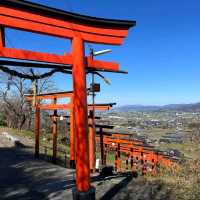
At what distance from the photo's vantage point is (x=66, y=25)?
7539 mm

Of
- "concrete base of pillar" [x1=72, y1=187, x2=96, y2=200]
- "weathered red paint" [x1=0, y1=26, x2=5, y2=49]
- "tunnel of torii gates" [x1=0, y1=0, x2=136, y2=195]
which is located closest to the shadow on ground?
"concrete base of pillar" [x1=72, y1=187, x2=96, y2=200]

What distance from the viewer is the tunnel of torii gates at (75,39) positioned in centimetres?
683

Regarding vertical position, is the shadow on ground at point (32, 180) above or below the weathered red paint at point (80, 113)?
below

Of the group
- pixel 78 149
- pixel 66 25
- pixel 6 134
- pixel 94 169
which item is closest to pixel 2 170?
pixel 94 169

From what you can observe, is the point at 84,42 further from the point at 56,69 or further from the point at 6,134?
the point at 6,134

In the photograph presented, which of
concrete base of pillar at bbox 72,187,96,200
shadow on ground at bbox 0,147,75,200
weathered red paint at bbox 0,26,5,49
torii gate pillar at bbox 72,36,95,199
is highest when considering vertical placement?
weathered red paint at bbox 0,26,5,49

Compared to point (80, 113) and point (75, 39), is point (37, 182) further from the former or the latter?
point (75, 39)

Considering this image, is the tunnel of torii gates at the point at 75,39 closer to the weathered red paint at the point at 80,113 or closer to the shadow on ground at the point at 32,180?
the weathered red paint at the point at 80,113

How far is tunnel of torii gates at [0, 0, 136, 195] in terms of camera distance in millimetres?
6832

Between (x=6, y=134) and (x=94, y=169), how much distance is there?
1625cm

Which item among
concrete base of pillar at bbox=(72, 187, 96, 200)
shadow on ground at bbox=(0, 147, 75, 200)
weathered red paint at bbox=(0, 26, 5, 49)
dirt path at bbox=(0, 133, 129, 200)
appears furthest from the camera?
shadow on ground at bbox=(0, 147, 75, 200)

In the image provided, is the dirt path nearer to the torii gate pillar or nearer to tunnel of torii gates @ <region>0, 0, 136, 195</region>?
the torii gate pillar

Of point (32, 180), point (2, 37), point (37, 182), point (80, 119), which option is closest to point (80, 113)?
point (80, 119)

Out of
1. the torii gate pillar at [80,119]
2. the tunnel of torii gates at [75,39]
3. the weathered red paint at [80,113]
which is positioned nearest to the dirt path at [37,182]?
the torii gate pillar at [80,119]
